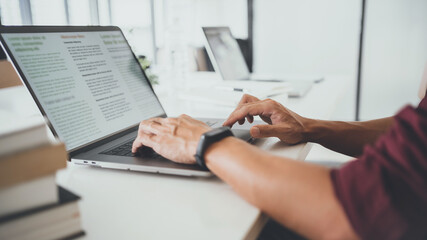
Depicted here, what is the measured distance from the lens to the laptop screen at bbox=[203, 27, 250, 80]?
1.67 metres

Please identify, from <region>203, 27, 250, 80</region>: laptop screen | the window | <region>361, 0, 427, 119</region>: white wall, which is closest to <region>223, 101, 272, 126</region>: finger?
<region>203, 27, 250, 80</region>: laptop screen

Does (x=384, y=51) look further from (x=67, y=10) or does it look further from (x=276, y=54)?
(x=67, y=10)

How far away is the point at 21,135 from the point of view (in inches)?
13.9

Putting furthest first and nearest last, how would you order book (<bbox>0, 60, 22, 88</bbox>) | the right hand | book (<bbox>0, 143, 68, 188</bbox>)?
book (<bbox>0, 60, 22, 88</bbox>) → the right hand → book (<bbox>0, 143, 68, 188</bbox>)

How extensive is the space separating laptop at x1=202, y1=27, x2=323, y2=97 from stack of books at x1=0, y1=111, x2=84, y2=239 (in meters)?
1.14

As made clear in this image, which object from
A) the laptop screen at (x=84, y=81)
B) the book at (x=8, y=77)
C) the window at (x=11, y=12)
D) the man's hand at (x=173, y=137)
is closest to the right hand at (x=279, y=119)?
the man's hand at (x=173, y=137)

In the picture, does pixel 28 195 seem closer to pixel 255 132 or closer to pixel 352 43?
pixel 255 132

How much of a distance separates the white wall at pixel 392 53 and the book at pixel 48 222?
3887mm

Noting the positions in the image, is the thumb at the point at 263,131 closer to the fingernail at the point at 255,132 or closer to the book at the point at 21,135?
the fingernail at the point at 255,132

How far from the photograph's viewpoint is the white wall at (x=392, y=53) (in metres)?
3.53

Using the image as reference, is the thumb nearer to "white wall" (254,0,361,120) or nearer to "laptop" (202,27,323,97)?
"laptop" (202,27,323,97)

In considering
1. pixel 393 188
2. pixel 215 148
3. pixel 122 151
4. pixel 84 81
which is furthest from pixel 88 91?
pixel 393 188

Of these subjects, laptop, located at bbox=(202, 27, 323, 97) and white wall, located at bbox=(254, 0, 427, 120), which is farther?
white wall, located at bbox=(254, 0, 427, 120)

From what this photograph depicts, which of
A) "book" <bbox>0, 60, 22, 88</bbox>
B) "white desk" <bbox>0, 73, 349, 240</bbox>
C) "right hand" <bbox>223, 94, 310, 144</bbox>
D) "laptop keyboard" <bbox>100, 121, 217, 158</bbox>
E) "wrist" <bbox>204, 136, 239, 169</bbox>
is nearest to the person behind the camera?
"white desk" <bbox>0, 73, 349, 240</bbox>
